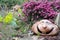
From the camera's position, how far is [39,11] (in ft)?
20.2

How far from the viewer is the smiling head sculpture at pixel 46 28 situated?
5508 mm

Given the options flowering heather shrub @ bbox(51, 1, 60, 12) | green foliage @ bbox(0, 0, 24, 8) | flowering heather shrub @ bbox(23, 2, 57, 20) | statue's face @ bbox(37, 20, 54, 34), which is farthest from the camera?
green foliage @ bbox(0, 0, 24, 8)

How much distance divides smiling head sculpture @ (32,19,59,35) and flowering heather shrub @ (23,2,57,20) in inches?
21.0

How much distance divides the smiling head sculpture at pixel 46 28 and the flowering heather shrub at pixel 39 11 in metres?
0.53

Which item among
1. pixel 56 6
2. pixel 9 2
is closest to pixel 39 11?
pixel 56 6

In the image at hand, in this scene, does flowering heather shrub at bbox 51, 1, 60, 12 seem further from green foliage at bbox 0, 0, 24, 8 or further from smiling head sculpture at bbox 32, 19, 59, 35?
green foliage at bbox 0, 0, 24, 8

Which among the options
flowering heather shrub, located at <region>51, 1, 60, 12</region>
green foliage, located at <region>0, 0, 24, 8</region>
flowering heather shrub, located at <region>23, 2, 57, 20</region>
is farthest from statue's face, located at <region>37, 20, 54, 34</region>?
green foliage, located at <region>0, 0, 24, 8</region>

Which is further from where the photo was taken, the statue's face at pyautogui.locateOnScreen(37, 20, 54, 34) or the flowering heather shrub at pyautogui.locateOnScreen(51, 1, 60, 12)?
the flowering heather shrub at pyautogui.locateOnScreen(51, 1, 60, 12)

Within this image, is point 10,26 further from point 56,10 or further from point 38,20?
point 56,10

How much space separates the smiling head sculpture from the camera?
18.1 ft

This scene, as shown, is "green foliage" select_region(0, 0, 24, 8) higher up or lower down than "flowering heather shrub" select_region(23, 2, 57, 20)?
lower down

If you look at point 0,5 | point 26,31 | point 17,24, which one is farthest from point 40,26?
point 0,5

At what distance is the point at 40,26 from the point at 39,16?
718 mm

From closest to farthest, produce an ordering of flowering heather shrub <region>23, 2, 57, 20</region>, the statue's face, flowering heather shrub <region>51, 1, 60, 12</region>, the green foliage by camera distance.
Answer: the statue's face, flowering heather shrub <region>23, 2, 57, 20</region>, flowering heather shrub <region>51, 1, 60, 12</region>, the green foliage
